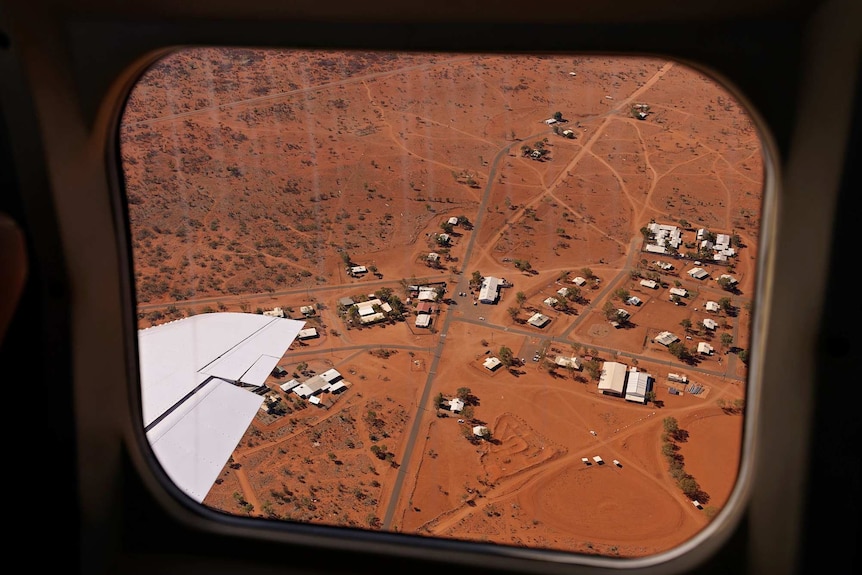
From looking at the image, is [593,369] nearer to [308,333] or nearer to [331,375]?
[331,375]

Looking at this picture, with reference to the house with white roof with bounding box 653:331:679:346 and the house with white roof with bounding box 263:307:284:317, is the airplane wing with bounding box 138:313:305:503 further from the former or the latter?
the house with white roof with bounding box 653:331:679:346

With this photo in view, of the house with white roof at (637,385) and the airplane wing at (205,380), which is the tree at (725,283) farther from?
the airplane wing at (205,380)

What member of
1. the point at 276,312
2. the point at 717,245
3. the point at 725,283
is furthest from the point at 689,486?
the point at 276,312

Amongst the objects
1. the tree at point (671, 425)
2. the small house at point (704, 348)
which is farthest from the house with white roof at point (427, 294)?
the small house at point (704, 348)

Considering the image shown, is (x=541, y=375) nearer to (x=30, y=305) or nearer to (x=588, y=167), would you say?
(x=588, y=167)

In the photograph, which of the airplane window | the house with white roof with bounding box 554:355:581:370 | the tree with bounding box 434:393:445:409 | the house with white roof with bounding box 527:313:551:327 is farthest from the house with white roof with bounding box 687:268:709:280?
the tree with bounding box 434:393:445:409

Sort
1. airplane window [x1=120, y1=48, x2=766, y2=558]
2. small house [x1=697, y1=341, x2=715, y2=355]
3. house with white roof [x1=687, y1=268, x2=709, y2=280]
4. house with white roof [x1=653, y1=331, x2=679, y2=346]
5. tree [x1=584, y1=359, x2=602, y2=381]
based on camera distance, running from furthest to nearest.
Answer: house with white roof [x1=687, y1=268, x2=709, y2=280] < house with white roof [x1=653, y1=331, x2=679, y2=346] < small house [x1=697, y1=341, x2=715, y2=355] < tree [x1=584, y1=359, x2=602, y2=381] < airplane window [x1=120, y1=48, x2=766, y2=558]
